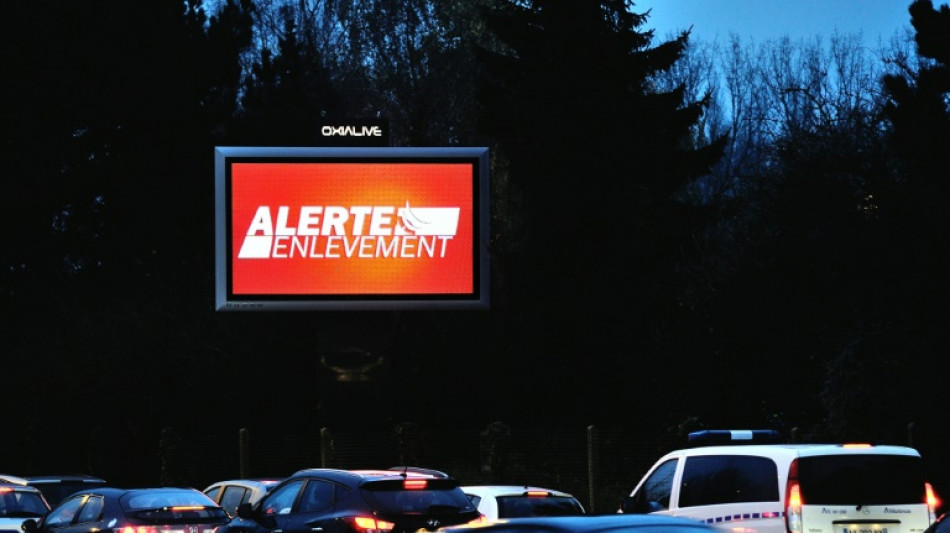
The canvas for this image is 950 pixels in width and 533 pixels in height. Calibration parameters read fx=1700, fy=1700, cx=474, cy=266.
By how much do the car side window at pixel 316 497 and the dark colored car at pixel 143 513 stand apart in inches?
105

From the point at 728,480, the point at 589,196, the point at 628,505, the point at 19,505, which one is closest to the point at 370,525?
the point at 628,505

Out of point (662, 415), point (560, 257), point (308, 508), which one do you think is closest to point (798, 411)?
point (662, 415)

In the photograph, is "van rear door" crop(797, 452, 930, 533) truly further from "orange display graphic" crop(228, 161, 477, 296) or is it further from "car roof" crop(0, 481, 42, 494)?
"orange display graphic" crop(228, 161, 477, 296)

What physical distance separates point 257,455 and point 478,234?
21.4 feet

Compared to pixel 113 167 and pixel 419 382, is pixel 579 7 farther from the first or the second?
pixel 113 167

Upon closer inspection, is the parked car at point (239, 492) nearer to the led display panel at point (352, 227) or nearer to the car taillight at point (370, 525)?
the car taillight at point (370, 525)

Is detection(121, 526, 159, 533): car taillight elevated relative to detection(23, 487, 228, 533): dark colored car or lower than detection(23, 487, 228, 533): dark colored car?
lower

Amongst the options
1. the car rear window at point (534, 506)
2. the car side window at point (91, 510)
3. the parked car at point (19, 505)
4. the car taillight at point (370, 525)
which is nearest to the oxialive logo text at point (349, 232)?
the parked car at point (19, 505)

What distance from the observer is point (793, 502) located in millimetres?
15930

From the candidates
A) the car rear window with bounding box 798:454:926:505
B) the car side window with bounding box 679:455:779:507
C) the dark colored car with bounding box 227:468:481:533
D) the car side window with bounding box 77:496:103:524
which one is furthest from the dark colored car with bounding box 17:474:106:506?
the car rear window with bounding box 798:454:926:505

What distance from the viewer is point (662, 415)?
34.2 metres

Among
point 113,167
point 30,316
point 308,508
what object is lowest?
point 308,508

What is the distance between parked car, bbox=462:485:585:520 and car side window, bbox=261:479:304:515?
7.58ft

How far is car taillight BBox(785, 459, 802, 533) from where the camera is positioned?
15891 millimetres
